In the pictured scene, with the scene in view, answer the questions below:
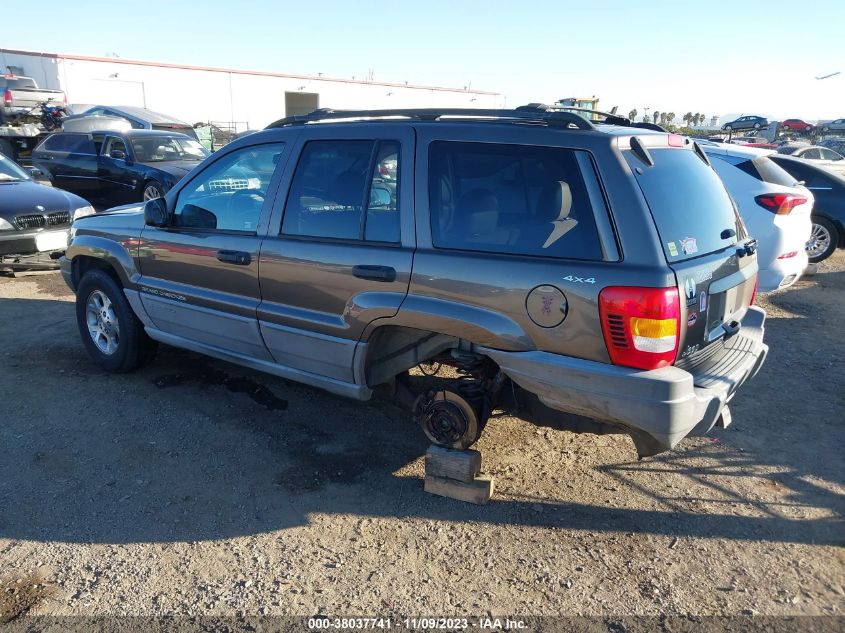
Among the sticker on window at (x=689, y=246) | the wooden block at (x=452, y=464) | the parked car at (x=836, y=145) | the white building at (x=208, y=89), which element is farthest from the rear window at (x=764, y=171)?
the parked car at (x=836, y=145)

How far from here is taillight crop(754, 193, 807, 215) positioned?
6.65 m

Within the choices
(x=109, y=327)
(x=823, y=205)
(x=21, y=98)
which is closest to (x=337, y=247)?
(x=109, y=327)

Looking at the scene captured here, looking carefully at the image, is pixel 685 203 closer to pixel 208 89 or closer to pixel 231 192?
pixel 231 192

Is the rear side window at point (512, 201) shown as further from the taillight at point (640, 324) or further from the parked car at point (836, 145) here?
the parked car at point (836, 145)

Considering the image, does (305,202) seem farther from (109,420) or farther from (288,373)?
(109,420)

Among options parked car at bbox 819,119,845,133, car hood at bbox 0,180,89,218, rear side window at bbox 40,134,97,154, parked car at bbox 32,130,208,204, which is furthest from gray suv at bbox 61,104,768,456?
parked car at bbox 819,119,845,133

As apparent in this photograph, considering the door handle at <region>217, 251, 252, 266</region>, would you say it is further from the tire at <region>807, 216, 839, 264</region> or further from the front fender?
the tire at <region>807, 216, 839, 264</region>

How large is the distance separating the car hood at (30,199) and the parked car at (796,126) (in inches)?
2045

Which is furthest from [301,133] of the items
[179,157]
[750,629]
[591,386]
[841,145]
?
[841,145]

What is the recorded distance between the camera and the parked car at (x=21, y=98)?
20.8 metres

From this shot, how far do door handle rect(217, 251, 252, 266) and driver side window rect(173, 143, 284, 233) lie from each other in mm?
173

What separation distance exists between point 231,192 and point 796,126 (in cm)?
5364

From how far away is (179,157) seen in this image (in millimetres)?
12750

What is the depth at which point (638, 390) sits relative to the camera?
2.82m
